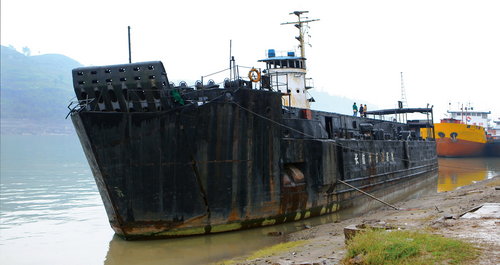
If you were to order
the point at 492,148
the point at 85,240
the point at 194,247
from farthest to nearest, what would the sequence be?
1. the point at 492,148
2. the point at 85,240
3. the point at 194,247

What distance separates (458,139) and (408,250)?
4616cm

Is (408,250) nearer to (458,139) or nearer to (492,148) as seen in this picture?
(458,139)

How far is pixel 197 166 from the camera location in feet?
39.4

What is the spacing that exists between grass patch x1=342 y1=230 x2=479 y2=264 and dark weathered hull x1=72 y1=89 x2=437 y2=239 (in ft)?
19.1

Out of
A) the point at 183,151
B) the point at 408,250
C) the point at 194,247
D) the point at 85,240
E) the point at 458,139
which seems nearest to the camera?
the point at 408,250

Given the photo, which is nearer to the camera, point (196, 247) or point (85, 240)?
point (196, 247)

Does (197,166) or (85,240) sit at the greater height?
(197,166)

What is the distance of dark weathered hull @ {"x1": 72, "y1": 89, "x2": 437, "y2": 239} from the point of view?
11805mm

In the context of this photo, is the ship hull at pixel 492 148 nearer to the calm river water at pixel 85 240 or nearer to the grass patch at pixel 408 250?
the calm river water at pixel 85 240

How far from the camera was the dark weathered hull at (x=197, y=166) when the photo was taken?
11.8 m

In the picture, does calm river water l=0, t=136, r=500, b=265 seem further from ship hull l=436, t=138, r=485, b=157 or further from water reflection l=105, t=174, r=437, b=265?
ship hull l=436, t=138, r=485, b=157

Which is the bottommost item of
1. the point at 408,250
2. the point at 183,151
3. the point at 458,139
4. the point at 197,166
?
the point at 408,250

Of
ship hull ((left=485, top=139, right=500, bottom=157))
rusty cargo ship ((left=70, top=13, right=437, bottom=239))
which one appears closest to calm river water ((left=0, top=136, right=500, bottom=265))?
rusty cargo ship ((left=70, top=13, right=437, bottom=239))

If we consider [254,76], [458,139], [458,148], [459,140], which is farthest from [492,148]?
[254,76]
